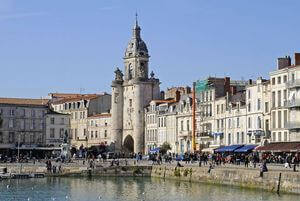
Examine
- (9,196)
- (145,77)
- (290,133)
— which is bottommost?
(9,196)

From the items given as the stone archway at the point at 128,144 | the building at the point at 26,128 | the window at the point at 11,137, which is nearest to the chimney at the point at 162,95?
the stone archway at the point at 128,144

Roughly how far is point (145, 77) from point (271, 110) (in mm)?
44998

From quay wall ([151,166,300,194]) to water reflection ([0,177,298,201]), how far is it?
679 mm

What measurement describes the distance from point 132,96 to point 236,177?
6305 centimetres

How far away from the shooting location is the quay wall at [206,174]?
5472cm

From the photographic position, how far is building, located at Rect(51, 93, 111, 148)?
13675 cm

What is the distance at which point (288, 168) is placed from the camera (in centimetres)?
5975

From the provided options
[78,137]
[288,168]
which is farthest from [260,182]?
[78,137]

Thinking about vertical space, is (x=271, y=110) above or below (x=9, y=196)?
above

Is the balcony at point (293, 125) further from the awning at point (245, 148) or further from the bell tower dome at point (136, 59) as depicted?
the bell tower dome at point (136, 59)

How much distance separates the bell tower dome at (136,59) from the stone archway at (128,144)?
352 inches

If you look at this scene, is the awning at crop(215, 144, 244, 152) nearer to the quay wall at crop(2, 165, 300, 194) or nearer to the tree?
the quay wall at crop(2, 165, 300, 194)

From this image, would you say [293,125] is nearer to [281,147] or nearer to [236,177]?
[281,147]

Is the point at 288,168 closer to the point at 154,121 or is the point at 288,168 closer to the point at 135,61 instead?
the point at 154,121
